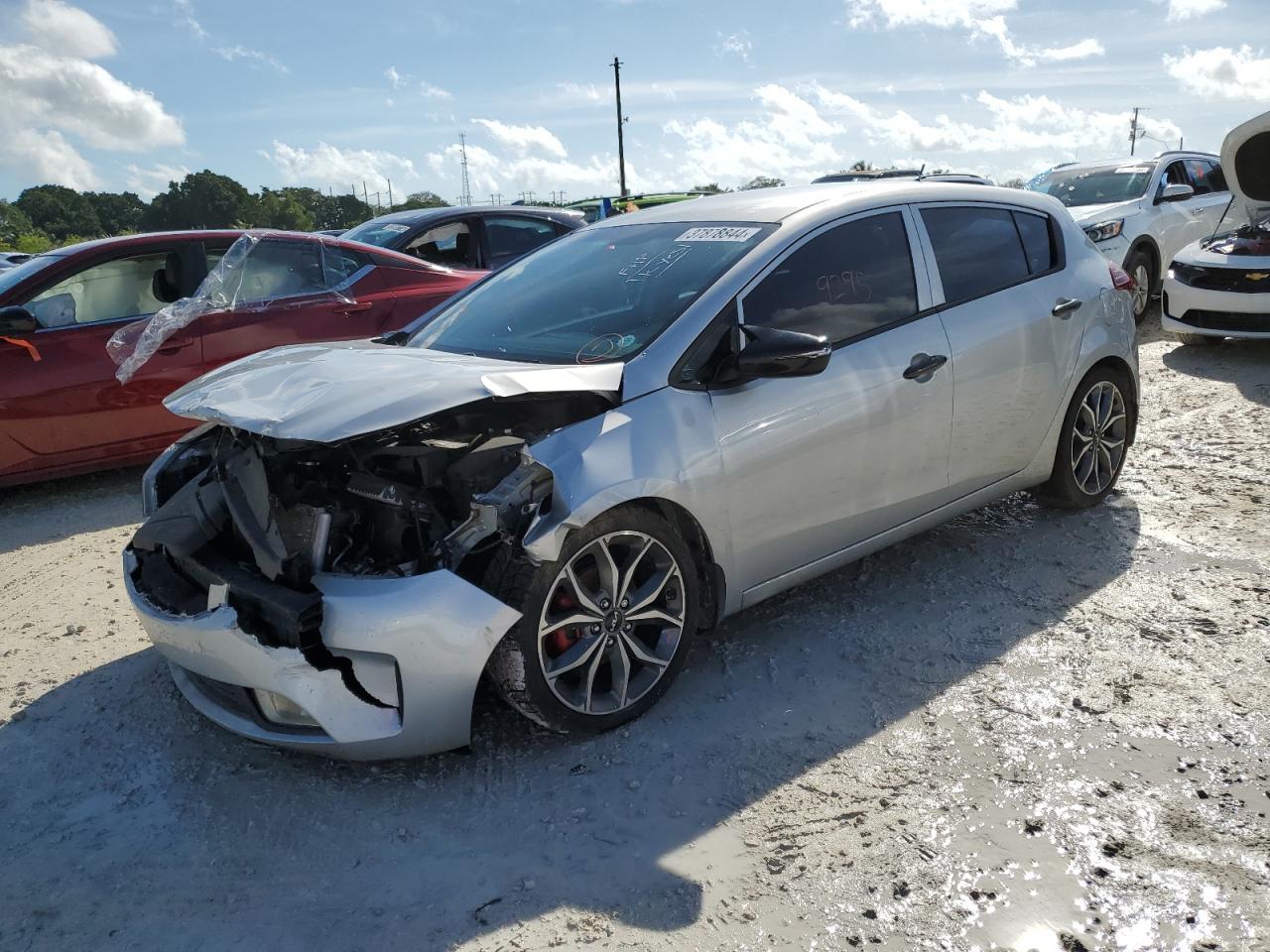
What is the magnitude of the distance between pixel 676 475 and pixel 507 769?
41.1 inches

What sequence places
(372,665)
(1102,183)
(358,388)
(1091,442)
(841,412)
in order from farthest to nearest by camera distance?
1. (1102,183)
2. (1091,442)
3. (841,412)
4. (358,388)
5. (372,665)

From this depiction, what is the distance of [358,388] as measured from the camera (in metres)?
3.07

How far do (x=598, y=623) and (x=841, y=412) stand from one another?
1190 millimetres

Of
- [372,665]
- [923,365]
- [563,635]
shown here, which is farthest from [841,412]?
[372,665]

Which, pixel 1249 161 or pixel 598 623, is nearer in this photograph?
pixel 598 623

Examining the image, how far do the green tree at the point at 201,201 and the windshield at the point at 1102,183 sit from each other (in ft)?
217

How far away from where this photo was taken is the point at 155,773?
10.3 ft

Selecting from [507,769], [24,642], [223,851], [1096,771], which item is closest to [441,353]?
A: [507,769]

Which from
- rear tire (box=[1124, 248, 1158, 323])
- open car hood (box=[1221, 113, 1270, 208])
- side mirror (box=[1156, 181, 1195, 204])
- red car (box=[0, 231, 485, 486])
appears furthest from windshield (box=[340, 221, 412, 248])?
side mirror (box=[1156, 181, 1195, 204])

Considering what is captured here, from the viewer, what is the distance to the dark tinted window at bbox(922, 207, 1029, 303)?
4.15 metres

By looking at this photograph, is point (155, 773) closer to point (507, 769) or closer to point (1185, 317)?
point (507, 769)

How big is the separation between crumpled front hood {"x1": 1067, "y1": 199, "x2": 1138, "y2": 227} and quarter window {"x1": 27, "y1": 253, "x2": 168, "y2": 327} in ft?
27.3

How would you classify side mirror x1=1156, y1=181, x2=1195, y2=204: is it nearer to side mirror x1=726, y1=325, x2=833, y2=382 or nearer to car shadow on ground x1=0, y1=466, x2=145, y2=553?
side mirror x1=726, y1=325, x2=833, y2=382

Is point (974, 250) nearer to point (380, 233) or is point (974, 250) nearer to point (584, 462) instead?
point (584, 462)
